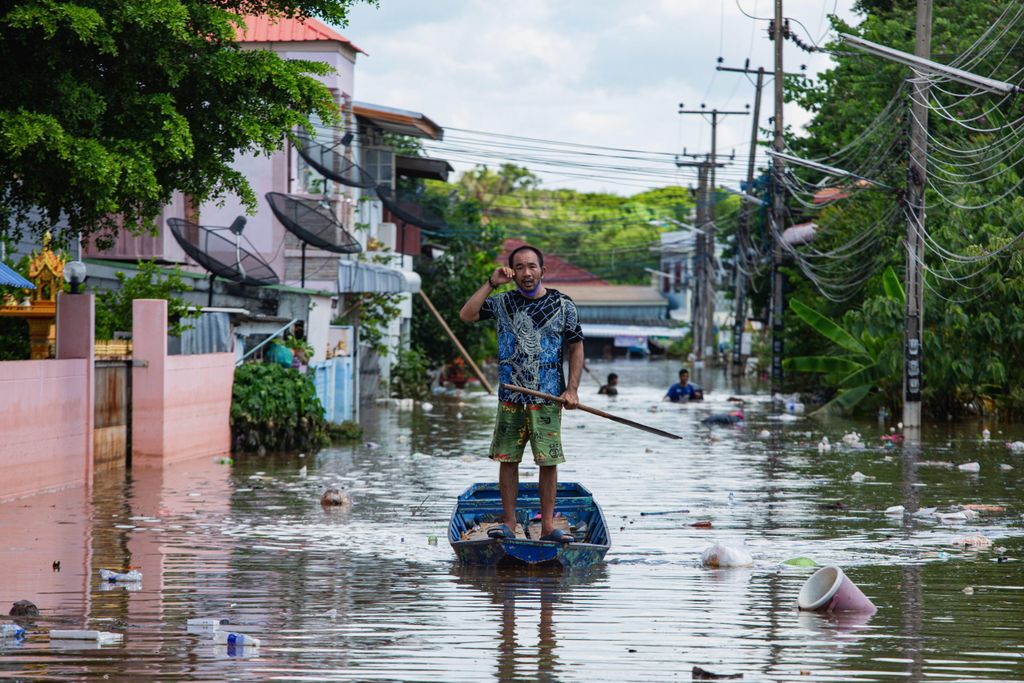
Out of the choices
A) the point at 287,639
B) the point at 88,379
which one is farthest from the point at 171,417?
the point at 287,639

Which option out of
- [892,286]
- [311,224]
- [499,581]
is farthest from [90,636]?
[892,286]

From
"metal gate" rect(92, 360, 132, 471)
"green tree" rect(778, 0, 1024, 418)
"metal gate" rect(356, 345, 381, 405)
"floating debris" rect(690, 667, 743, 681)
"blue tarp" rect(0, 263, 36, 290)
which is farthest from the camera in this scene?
"metal gate" rect(356, 345, 381, 405)

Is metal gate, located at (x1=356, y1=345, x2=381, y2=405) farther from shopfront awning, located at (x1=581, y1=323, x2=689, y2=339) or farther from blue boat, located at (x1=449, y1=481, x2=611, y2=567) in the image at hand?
shopfront awning, located at (x1=581, y1=323, x2=689, y2=339)

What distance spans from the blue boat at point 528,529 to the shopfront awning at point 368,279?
19215mm

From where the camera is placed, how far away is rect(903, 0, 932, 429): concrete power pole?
91.2 feet

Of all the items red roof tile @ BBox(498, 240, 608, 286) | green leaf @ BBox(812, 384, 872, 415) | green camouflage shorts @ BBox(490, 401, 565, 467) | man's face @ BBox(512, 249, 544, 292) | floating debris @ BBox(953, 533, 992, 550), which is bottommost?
floating debris @ BBox(953, 533, 992, 550)

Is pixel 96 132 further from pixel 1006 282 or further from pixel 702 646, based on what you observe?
Answer: pixel 1006 282

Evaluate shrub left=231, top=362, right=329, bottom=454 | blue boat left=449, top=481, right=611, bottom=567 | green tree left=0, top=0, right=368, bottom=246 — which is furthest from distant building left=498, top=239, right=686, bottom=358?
blue boat left=449, top=481, right=611, bottom=567

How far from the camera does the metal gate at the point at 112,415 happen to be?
17.9m

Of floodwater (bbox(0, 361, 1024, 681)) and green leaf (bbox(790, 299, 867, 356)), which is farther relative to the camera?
green leaf (bbox(790, 299, 867, 356))

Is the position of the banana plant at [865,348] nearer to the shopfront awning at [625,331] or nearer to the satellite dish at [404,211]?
the satellite dish at [404,211]

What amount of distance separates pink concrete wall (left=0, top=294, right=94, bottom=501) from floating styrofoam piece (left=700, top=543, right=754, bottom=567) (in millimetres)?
7443

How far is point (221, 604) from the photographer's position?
9.48 m

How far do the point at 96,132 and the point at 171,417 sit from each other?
5.55 meters
